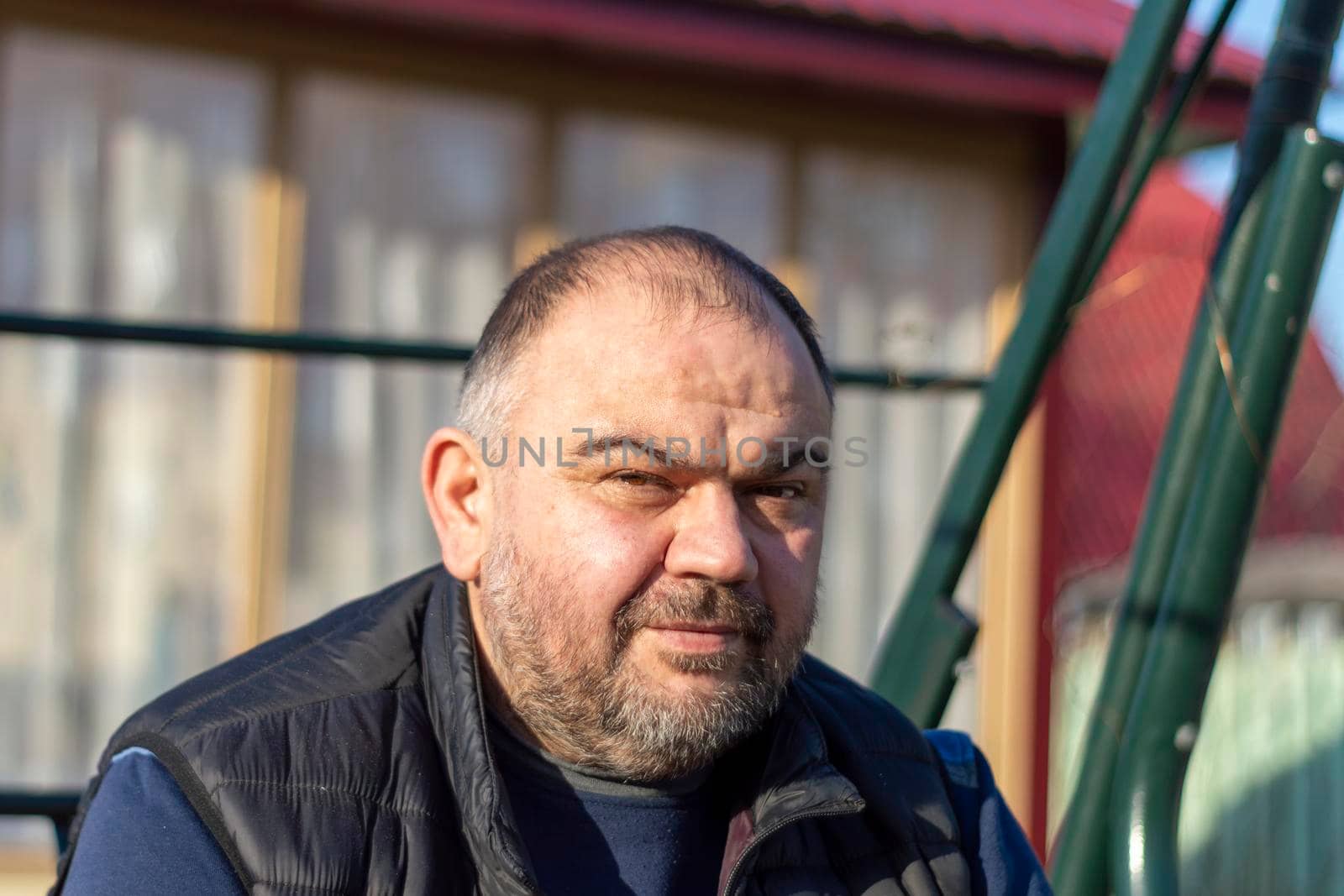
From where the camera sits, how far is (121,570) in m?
4.31

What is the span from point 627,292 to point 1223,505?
29.0 inches

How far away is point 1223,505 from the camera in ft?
5.56

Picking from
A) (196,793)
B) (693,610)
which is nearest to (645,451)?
(693,610)

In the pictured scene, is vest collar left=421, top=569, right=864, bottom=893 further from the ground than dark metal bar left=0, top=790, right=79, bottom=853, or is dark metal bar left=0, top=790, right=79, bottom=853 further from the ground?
vest collar left=421, top=569, right=864, bottom=893

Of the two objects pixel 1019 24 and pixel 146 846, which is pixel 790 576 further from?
pixel 1019 24

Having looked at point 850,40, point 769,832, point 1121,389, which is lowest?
point 769,832

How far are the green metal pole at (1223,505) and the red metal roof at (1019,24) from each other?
2.73 m

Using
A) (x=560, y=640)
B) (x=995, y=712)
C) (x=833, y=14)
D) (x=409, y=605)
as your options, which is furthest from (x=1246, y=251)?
(x=995, y=712)

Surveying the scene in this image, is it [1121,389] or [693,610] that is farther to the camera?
[1121,389]

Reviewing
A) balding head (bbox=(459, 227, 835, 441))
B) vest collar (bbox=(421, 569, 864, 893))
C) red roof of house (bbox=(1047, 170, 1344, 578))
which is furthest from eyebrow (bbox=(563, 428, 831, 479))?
red roof of house (bbox=(1047, 170, 1344, 578))

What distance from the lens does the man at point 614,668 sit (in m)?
1.48

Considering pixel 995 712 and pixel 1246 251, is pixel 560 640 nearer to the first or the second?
pixel 1246 251

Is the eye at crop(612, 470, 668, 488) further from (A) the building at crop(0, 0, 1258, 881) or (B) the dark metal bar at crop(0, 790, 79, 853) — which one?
(A) the building at crop(0, 0, 1258, 881)

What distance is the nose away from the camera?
1.55 meters
